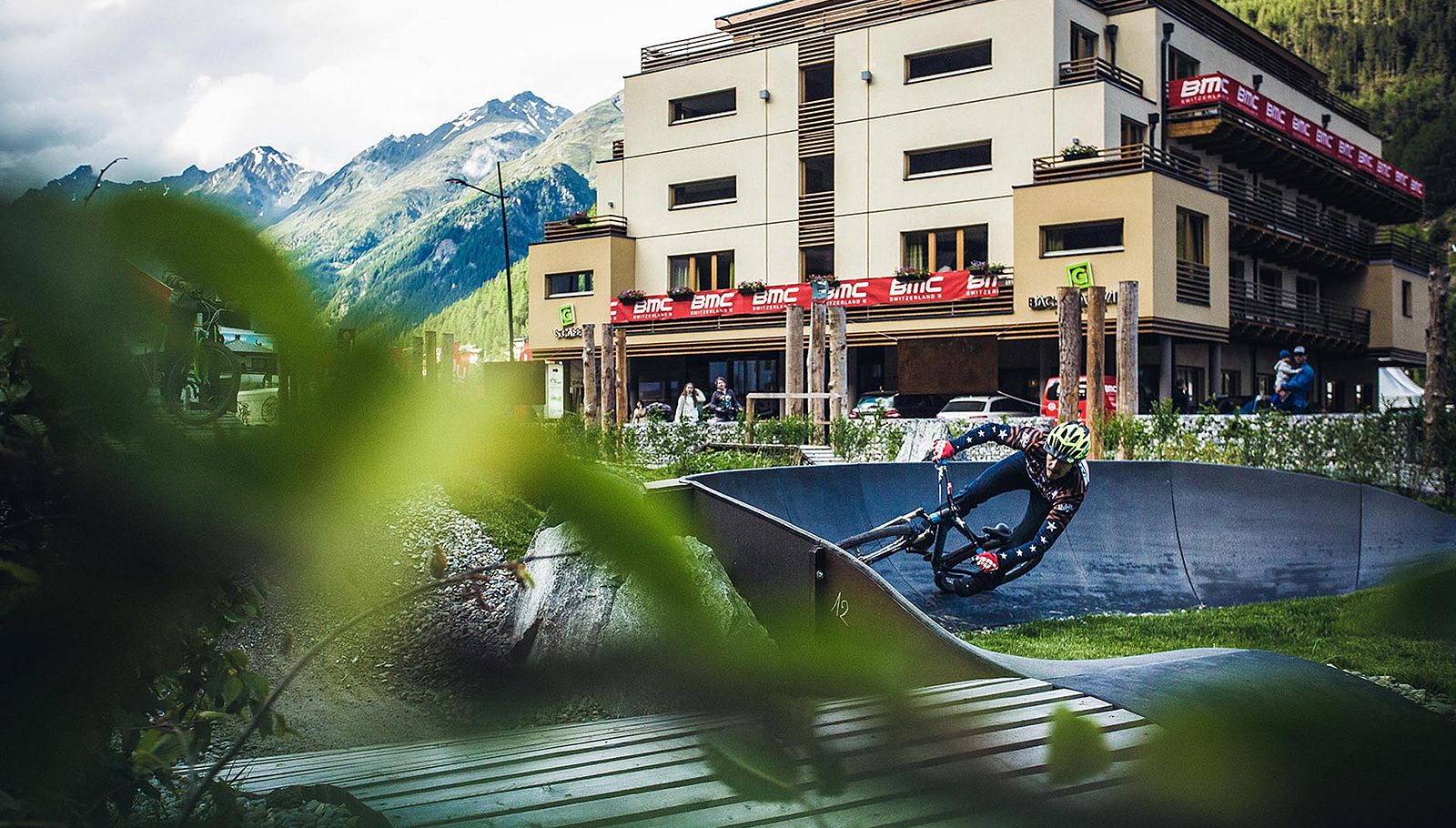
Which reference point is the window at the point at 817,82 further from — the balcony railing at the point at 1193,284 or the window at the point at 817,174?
the balcony railing at the point at 1193,284

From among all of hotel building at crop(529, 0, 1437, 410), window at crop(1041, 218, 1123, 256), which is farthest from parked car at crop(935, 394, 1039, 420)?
window at crop(1041, 218, 1123, 256)

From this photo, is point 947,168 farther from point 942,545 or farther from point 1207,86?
point 942,545

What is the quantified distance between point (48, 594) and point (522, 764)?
0.27 meters

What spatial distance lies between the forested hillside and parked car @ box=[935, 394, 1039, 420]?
21.2m

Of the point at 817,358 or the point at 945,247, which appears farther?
the point at 945,247

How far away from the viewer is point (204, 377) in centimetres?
48

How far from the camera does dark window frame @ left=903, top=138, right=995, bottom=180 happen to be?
2566cm

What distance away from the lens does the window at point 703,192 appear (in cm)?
2911

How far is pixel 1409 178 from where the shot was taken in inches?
32.7

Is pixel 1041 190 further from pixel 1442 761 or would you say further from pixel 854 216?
pixel 1442 761

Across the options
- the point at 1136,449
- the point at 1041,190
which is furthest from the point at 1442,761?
the point at 1041,190

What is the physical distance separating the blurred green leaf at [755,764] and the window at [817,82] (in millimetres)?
28582

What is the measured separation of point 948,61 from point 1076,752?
2755 centimetres

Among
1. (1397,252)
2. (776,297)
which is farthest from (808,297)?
(1397,252)
